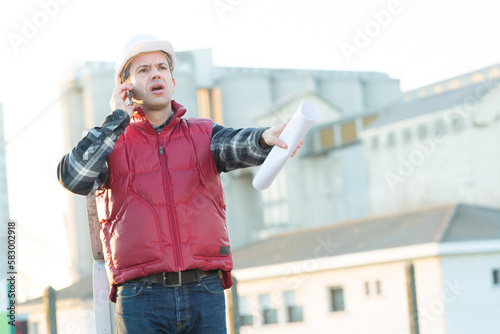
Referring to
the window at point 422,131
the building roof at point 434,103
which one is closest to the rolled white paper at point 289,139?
the building roof at point 434,103

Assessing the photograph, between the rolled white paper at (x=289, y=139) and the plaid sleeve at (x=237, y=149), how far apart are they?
9 cm

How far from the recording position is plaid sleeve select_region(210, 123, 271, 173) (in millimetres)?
2338

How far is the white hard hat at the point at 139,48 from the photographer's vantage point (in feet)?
7.97

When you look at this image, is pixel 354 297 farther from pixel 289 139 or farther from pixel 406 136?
pixel 289 139

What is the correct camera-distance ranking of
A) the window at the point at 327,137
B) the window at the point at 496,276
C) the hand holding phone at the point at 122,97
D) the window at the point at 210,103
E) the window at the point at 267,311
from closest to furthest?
the hand holding phone at the point at 122,97, the window at the point at 496,276, the window at the point at 267,311, the window at the point at 210,103, the window at the point at 327,137

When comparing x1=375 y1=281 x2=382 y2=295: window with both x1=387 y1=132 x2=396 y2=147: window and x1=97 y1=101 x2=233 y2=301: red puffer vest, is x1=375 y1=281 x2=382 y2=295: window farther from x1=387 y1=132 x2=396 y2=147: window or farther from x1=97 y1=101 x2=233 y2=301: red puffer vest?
x1=97 y1=101 x2=233 y2=301: red puffer vest

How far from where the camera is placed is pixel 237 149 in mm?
2369

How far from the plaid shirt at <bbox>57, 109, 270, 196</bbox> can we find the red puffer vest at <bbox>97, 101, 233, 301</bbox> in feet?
0.14

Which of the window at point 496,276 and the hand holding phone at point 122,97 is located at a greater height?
the hand holding phone at point 122,97

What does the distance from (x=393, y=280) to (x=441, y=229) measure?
6.68ft

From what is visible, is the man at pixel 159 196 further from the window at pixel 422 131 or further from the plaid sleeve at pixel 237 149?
the window at pixel 422 131

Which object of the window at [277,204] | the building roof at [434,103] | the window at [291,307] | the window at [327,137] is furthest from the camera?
the window at [327,137]

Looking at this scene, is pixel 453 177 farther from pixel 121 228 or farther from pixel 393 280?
pixel 121 228

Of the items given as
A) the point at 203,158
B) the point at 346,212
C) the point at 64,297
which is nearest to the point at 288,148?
the point at 203,158
